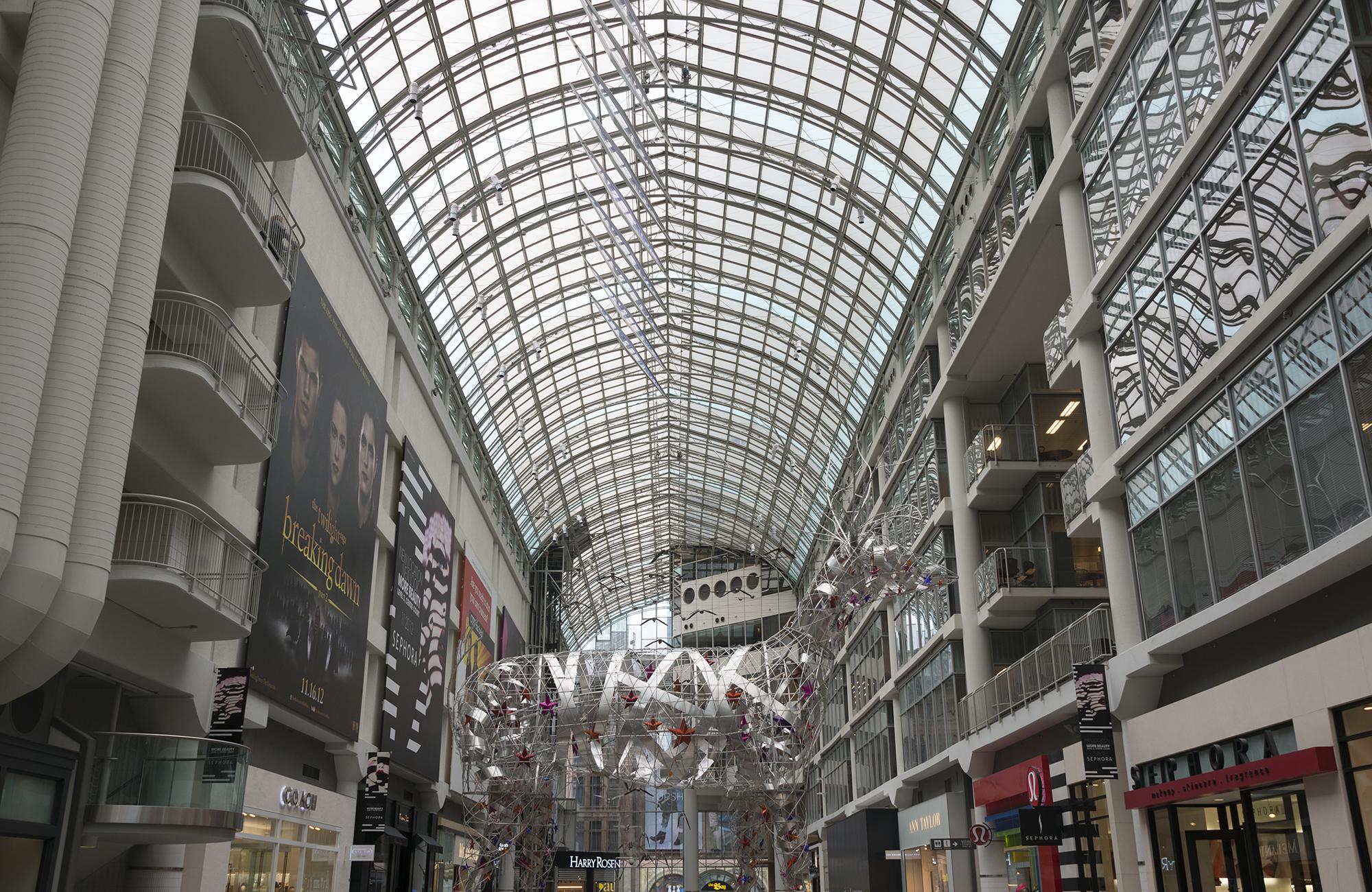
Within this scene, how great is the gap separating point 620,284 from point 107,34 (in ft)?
111

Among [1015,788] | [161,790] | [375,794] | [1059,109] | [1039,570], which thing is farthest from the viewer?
[1039,570]

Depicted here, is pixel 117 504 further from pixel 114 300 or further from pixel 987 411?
pixel 987 411

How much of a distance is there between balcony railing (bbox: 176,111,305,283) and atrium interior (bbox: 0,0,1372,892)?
0.50 feet

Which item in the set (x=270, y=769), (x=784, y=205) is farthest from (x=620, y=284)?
(x=270, y=769)

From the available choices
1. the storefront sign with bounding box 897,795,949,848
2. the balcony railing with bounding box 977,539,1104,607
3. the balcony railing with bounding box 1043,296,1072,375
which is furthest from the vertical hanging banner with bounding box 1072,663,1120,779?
the storefront sign with bounding box 897,795,949,848

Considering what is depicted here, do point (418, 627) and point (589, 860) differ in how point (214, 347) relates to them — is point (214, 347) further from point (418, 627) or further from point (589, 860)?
point (589, 860)

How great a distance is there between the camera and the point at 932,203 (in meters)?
34.2

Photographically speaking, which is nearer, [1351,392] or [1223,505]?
[1351,392]

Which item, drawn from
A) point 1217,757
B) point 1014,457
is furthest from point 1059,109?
point 1217,757

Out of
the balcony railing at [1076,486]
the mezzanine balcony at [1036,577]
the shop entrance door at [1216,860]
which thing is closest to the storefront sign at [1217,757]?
the shop entrance door at [1216,860]

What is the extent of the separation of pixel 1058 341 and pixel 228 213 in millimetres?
16875

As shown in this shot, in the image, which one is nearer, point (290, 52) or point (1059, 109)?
point (1059, 109)

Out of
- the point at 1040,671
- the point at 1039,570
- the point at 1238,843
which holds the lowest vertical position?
the point at 1238,843

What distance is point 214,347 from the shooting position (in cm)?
1811
